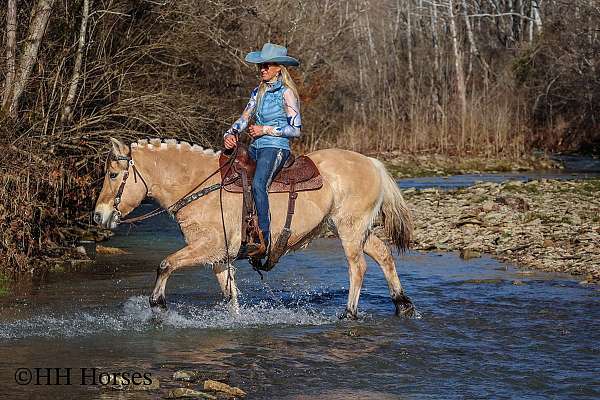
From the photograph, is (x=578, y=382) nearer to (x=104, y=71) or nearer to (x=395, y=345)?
(x=395, y=345)

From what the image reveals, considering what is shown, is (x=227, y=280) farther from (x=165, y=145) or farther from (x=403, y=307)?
(x=403, y=307)

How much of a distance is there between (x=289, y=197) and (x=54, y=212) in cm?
559

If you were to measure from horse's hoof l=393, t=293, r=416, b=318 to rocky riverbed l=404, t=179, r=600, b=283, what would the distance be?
2.88 metres

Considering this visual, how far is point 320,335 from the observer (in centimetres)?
909

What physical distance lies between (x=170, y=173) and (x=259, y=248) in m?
1.18

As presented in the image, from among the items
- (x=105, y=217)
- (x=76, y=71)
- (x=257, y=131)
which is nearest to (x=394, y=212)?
(x=257, y=131)

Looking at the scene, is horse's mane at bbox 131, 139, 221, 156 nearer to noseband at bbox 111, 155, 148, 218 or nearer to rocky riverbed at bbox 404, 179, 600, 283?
noseband at bbox 111, 155, 148, 218

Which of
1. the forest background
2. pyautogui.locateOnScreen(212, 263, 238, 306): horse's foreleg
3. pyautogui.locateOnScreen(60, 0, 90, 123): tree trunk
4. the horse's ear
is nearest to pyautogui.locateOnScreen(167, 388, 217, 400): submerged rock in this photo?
pyautogui.locateOnScreen(212, 263, 238, 306): horse's foreleg

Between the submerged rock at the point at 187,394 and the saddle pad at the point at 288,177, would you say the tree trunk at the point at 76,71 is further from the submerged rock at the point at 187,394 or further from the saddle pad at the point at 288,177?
the submerged rock at the point at 187,394

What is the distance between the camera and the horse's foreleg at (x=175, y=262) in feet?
30.0

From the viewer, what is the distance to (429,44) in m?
46.0

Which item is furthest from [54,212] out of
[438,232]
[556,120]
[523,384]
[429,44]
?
[429,44]

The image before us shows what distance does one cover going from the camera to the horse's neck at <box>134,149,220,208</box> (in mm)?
9383

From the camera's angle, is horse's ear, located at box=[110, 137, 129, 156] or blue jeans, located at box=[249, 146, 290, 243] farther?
blue jeans, located at box=[249, 146, 290, 243]
